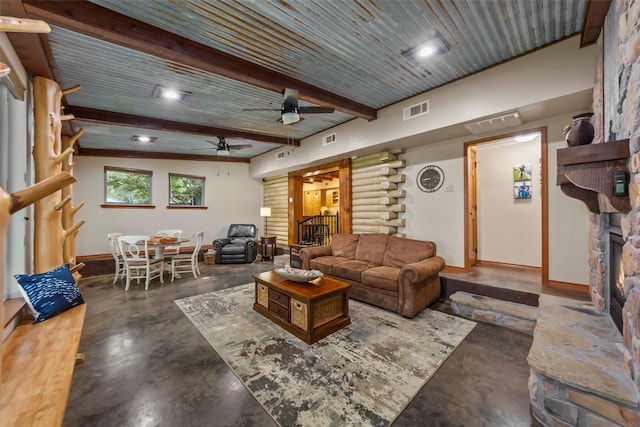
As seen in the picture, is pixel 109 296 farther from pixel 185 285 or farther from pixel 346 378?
pixel 346 378

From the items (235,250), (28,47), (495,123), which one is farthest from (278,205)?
(28,47)

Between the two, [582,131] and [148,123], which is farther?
[148,123]

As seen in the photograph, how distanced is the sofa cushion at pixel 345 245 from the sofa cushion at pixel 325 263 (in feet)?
0.44

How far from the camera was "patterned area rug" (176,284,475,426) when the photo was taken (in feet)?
6.41

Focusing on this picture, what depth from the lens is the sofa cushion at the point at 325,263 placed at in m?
4.60

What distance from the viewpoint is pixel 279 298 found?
131 inches

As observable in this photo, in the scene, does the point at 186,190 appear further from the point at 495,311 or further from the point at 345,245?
the point at 495,311

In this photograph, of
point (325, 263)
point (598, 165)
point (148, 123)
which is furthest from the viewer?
point (148, 123)

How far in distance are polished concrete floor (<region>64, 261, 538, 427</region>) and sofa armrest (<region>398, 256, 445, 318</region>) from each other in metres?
0.68

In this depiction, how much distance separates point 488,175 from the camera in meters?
5.45

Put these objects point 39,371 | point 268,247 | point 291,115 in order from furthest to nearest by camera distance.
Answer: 1. point 268,247
2. point 291,115
3. point 39,371

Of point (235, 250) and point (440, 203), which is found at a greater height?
point (440, 203)

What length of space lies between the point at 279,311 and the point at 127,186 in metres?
6.21

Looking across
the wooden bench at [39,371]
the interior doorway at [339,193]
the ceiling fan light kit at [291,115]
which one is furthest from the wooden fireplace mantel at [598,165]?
the interior doorway at [339,193]
